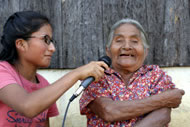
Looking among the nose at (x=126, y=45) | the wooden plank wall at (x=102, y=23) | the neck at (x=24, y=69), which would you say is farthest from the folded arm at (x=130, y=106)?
the wooden plank wall at (x=102, y=23)

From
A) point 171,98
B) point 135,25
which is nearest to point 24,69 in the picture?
point 135,25

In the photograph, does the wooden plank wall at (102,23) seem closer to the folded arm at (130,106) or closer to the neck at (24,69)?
the neck at (24,69)

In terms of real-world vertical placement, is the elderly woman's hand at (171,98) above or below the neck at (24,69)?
below

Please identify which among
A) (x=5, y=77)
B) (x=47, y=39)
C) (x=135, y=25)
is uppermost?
(x=135, y=25)

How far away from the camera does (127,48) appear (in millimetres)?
2662

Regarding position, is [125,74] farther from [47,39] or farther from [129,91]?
[47,39]

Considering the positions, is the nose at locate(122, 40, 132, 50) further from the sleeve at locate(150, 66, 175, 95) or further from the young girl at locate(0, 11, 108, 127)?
the young girl at locate(0, 11, 108, 127)

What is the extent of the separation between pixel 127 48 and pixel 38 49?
32.4 inches

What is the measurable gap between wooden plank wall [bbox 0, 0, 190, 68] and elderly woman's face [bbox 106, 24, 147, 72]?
56cm

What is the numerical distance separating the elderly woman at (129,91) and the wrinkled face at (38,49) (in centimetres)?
49

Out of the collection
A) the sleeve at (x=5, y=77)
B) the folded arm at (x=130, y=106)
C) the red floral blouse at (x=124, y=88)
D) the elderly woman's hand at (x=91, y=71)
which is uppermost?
the elderly woman's hand at (x=91, y=71)

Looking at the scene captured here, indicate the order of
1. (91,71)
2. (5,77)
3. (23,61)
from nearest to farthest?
(91,71), (5,77), (23,61)

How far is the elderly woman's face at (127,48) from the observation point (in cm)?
267

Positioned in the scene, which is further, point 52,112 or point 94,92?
point 52,112
